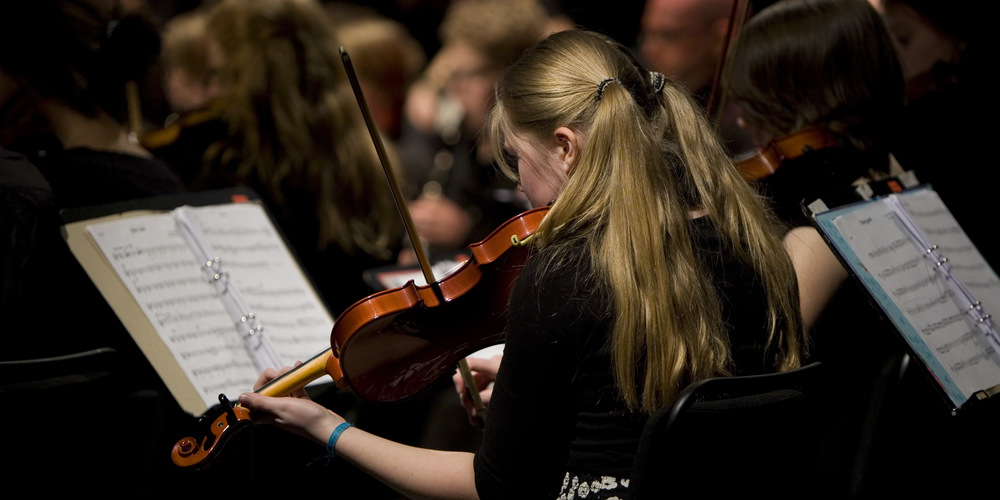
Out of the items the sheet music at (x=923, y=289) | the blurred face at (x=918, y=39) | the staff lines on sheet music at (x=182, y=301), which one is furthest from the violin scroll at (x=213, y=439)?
the blurred face at (x=918, y=39)

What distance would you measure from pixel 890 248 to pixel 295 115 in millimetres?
1568

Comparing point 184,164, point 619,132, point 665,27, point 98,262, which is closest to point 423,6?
point 665,27

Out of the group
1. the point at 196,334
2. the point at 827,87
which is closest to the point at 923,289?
the point at 827,87

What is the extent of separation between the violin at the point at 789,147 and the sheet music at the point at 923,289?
215 millimetres

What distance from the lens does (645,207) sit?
3.95 feet

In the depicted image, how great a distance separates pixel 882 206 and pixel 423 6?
3827mm

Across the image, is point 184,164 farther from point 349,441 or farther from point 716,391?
point 716,391

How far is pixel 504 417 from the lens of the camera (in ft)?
3.85

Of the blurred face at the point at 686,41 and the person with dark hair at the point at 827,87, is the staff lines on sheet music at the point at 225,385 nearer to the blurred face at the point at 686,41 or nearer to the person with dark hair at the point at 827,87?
the person with dark hair at the point at 827,87

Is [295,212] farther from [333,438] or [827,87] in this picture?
[827,87]

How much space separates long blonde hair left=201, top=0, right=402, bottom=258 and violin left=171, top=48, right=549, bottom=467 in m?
1.14

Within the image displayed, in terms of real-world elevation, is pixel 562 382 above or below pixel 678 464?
above

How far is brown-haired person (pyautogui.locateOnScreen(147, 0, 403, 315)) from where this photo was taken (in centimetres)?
240

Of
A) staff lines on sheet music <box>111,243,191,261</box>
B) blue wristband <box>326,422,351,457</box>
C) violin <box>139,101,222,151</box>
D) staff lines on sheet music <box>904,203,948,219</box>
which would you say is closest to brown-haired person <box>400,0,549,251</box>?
violin <box>139,101,222,151</box>
